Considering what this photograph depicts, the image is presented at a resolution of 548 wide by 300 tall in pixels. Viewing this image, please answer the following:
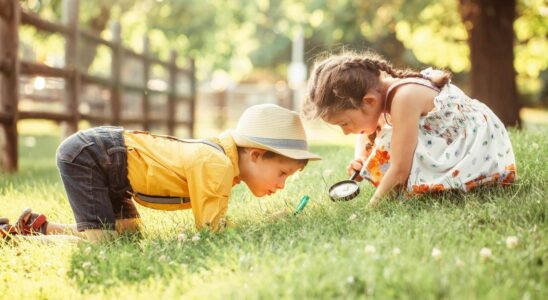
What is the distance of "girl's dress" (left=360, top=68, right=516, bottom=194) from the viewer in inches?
140

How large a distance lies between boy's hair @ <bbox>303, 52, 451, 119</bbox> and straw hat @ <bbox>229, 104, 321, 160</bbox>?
14cm

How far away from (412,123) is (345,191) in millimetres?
544

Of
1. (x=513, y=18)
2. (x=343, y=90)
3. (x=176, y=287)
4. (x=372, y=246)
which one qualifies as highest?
(x=513, y=18)

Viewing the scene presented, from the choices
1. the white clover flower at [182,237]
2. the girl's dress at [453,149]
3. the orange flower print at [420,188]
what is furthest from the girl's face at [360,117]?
the white clover flower at [182,237]

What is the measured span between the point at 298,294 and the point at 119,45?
9186 millimetres

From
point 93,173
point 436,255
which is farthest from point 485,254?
point 93,173

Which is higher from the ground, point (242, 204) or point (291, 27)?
point (291, 27)

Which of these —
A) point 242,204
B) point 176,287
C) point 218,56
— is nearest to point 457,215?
point 176,287

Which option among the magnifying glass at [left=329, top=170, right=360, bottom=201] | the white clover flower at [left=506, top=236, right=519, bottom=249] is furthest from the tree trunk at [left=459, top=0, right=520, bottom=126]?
the white clover flower at [left=506, top=236, right=519, bottom=249]

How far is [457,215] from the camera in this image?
2.99 meters

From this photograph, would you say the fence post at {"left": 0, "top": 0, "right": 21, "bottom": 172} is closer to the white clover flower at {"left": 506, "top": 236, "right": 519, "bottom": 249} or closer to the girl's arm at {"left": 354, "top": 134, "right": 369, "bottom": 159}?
the girl's arm at {"left": 354, "top": 134, "right": 369, "bottom": 159}

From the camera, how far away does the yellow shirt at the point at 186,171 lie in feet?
10.9

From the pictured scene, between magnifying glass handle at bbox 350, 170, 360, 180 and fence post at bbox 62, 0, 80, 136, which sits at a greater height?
A: fence post at bbox 62, 0, 80, 136

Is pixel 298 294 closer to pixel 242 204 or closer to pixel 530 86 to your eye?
pixel 242 204
